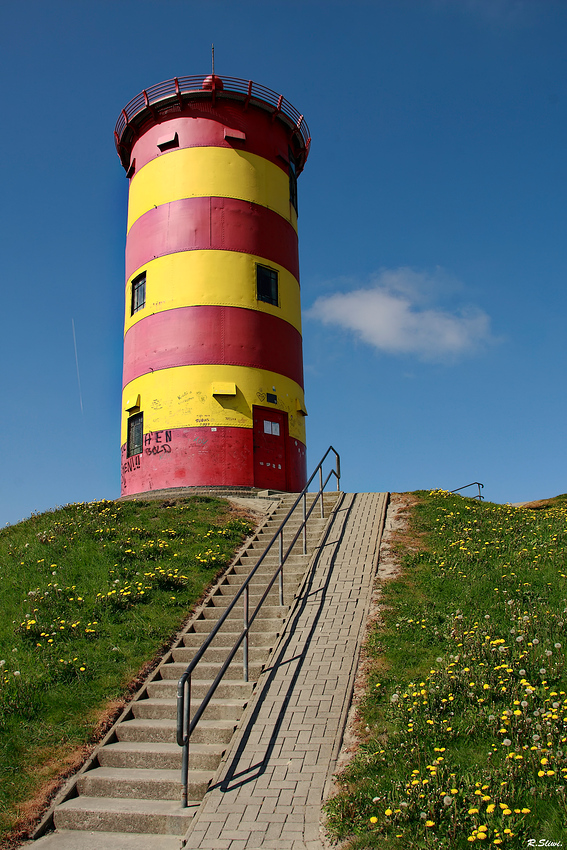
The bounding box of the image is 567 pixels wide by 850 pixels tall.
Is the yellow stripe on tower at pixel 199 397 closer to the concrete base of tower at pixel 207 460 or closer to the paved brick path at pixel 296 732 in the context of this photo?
the concrete base of tower at pixel 207 460

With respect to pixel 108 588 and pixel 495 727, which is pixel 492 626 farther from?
pixel 108 588

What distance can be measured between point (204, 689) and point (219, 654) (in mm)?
759

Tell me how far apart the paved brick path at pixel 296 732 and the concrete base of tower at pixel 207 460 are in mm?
7444

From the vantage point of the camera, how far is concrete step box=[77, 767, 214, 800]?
6625 mm

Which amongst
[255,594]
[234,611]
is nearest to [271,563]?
[255,594]

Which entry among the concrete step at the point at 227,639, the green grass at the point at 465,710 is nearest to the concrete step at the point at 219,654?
the concrete step at the point at 227,639

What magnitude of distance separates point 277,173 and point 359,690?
17533 millimetres

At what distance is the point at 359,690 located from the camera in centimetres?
767

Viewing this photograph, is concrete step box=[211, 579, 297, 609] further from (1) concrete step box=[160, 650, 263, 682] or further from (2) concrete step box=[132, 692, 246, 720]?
(2) concrete step box=[132, 692, 246, 720]

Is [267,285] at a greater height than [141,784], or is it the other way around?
[267,285]

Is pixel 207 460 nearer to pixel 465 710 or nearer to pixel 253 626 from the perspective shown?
pixel 253 626

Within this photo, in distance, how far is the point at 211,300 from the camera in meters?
19.0

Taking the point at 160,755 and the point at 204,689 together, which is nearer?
the point at 160,755

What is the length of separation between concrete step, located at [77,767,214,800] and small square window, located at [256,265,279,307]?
14.8 m
